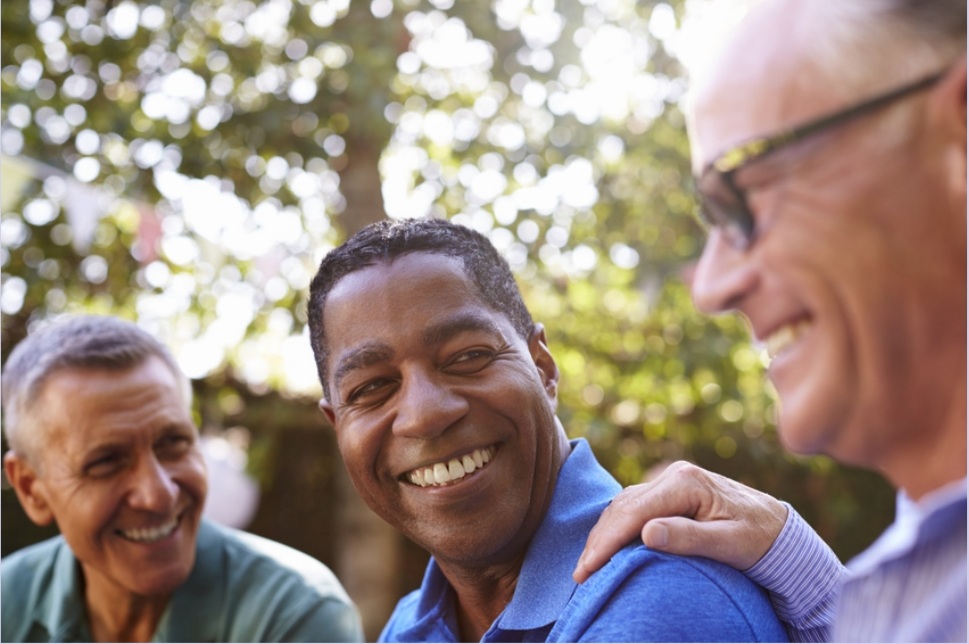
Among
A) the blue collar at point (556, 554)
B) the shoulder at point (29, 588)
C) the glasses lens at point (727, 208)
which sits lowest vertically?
the shoulder at point (29, 588)

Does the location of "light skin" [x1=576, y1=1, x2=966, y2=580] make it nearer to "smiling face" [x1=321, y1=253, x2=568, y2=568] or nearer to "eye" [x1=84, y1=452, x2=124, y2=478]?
"smiling face" [x1=321, y1=253, x2=568, y2=568]

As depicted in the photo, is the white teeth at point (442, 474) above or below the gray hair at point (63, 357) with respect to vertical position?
below

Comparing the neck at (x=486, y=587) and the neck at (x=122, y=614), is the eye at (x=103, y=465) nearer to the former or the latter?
the neck at (x=122, y=614)

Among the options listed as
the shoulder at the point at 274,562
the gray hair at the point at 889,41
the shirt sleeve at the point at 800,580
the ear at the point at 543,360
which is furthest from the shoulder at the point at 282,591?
the gray hair at the point at 889,41

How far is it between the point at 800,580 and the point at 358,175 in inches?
176

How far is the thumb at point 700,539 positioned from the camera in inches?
56.3

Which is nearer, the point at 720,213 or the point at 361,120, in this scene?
the point at 720,213

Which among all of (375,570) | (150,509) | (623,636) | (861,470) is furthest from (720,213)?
(861,470)

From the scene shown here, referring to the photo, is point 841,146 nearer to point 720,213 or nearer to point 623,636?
point 720,213

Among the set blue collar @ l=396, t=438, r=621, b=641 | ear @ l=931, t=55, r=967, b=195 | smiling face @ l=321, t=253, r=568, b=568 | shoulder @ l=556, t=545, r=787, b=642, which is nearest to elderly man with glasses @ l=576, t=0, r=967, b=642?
ear @ l=931, t=55, r=967, b=195

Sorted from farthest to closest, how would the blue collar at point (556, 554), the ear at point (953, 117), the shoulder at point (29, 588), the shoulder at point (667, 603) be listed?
the shoulder at point (29, 588) < the blue collar at point (556, 554) < the shoulder at point (667, 603) < the ear at point (953, 117)

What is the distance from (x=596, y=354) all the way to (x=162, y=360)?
3597 millimetres

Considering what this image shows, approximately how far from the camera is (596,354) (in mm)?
6023

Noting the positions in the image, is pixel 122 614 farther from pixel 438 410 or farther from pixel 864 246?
pixel 864 246
